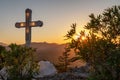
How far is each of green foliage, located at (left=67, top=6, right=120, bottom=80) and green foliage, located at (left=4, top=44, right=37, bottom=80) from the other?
4558 mm

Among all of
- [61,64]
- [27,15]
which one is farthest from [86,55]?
[61,64]

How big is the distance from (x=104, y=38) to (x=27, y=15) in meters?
16.0

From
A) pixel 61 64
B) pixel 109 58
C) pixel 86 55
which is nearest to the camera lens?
pixel 109 58

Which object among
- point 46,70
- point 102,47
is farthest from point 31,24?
point 102,47

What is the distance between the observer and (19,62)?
654 inches

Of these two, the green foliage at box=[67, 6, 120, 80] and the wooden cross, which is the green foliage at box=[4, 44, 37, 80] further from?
the wooden cross

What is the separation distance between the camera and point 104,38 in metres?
11.9

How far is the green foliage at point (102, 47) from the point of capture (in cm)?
1139

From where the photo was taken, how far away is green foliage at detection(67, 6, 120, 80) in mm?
11391

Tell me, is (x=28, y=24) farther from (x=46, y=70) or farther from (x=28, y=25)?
(x=46, y=70)

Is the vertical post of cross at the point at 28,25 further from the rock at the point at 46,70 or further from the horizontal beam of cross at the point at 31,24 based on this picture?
the rock at the point at 46,70

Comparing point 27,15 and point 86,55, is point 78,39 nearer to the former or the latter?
point 86,55

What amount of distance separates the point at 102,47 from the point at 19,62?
5.83 meters

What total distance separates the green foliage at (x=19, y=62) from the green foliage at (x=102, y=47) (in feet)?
15.0
